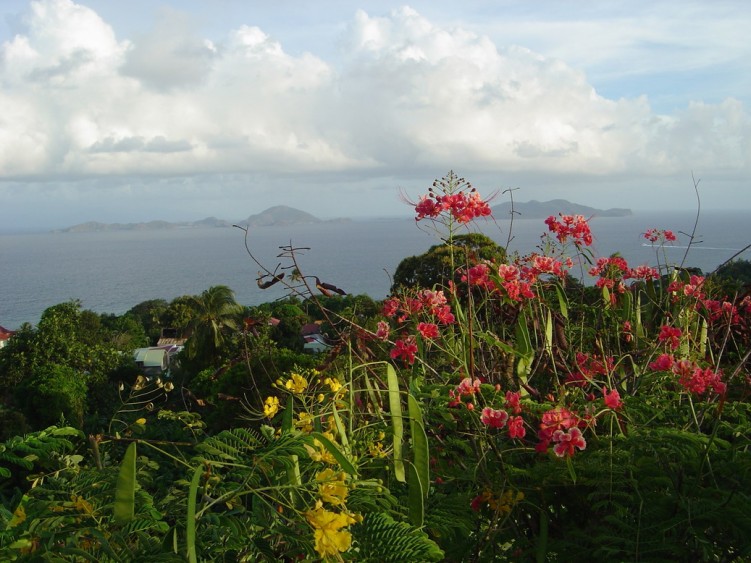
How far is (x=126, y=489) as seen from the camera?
100cm

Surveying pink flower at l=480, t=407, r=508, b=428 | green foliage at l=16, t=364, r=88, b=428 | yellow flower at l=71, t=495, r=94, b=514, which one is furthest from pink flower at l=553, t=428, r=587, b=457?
green foliage at l=16, t=364, r=88, b=428

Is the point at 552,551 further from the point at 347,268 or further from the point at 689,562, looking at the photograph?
the point at 347,268

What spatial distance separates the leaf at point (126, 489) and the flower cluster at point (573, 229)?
6.49 feet

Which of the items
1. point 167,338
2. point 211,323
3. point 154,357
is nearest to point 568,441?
point 211,323

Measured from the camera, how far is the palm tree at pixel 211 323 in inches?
741

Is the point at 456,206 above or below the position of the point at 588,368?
above

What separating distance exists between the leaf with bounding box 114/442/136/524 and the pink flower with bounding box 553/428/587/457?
31.5 inches

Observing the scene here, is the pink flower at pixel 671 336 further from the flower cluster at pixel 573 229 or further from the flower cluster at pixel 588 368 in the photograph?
the flower cluster at pixel 573 229

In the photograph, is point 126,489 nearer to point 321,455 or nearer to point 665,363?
point 321,455

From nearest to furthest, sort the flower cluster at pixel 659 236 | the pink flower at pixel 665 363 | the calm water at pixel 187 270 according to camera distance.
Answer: the pink flower at pixel 665 363
the flower cluster at pixel 659 236
the calm water at pixel 187 270

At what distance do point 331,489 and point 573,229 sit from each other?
1816 mm

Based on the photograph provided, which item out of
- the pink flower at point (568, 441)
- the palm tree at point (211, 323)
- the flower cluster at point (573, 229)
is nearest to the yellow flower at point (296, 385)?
the pink flower at point (568, 441)

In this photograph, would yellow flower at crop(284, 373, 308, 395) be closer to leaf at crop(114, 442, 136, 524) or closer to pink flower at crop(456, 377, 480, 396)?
pink flower at crop(456, 377, 480, 396)

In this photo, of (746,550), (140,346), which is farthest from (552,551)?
(140,346)
